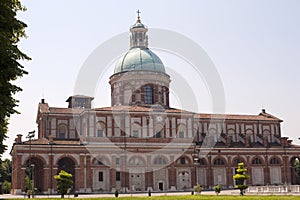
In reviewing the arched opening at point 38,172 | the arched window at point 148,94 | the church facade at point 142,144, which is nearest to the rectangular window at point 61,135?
the church facade at point 142,144

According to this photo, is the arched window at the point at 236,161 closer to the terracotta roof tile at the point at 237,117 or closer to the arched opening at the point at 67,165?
the terracotta roof tile at the point at 237,117

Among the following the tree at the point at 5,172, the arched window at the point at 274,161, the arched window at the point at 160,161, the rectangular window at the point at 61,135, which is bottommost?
the tree at the point at 5,172

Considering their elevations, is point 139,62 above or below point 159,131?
above

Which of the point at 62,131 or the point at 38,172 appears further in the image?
the point at 62,131

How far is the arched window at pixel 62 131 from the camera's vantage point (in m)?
62.2

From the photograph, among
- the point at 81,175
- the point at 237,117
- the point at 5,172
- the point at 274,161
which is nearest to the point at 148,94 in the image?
the point at 237,117

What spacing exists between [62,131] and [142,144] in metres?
12.2

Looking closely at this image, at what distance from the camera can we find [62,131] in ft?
205

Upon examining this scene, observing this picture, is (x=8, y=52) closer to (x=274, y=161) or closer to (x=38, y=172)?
(x=38, y=172)

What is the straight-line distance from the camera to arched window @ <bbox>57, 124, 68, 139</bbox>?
62250mm

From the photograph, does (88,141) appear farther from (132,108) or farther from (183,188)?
(183,188)

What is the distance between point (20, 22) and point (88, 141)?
41.9 metres

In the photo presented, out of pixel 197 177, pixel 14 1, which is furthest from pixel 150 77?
pixel 14 1

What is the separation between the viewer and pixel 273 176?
67.6 m
